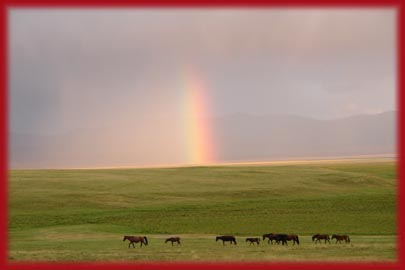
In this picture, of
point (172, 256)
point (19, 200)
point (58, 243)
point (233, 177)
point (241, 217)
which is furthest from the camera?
point (233, 177)

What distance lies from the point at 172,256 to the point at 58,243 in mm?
11429

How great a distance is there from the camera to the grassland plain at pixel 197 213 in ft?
94.9

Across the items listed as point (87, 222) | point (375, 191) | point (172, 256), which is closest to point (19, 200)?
point (87, 222)

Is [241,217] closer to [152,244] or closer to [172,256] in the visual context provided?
[152,244]

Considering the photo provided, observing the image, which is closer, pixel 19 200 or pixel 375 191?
pixel 19 200

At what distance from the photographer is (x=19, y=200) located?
205 feet

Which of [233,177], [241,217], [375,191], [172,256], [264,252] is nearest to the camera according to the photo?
[172,256]

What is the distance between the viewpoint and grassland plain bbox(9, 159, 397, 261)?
28922 mm

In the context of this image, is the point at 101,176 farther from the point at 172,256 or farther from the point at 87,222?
the point at 172,256

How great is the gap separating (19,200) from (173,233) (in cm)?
2589

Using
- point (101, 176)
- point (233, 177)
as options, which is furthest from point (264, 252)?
point (101, 176)

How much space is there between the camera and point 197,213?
56.2m

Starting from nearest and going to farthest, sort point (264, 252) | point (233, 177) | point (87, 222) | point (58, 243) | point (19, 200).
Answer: point (264, 252)
point (58, 243)
point (87, 222)
point (19, 200)
point (233, 177)

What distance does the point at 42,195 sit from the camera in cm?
6575
